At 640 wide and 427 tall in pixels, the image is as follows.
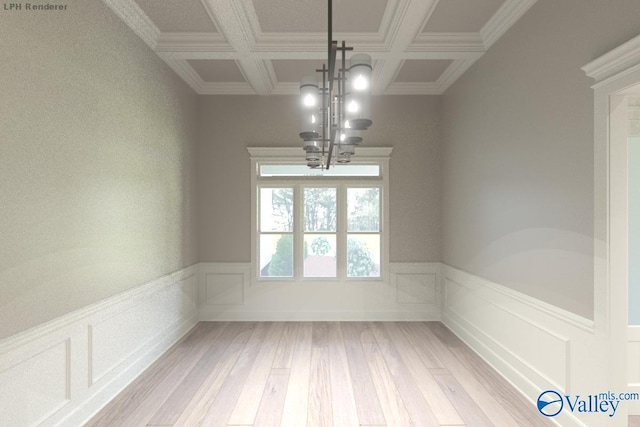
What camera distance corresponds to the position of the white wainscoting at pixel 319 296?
4.57 m

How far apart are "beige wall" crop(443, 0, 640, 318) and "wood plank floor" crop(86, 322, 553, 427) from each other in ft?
3.04

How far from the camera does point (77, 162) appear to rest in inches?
90.2

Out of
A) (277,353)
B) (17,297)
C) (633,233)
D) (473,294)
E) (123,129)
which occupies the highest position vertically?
(123,129)

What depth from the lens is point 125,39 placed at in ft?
9.34

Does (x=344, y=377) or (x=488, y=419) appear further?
(x=344, y=377)

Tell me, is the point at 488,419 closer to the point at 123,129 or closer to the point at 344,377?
the point at 344,377

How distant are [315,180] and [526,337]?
297 cm

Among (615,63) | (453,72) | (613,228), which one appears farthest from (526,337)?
(453,72)

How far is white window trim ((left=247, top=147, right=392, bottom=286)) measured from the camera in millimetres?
→ 4543

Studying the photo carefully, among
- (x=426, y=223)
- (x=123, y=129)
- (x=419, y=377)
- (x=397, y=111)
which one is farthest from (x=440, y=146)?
(x=123, y=129)

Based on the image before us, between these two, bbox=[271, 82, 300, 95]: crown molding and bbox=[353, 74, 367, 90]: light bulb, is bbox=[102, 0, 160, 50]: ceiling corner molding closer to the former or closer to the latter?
bbox=[271, 82, 300, 95]: crown molding

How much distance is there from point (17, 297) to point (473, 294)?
3815 millimetres

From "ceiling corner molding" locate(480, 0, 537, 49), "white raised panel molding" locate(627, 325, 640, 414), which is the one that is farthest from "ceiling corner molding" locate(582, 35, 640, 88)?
"white raised panel molding" locate(627, 325, 640, 414)

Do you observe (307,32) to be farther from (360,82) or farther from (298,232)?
(298,232)
